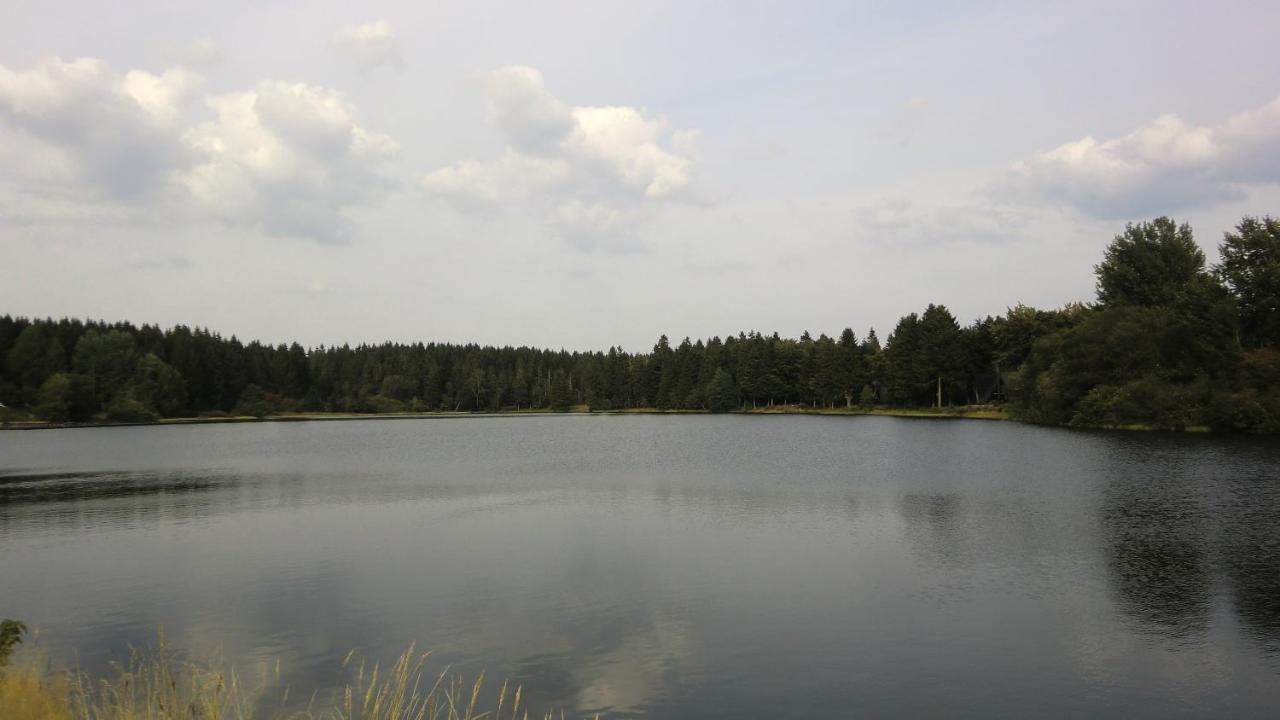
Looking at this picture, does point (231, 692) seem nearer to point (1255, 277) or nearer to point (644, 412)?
point (1255, 277)

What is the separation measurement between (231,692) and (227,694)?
47 cm

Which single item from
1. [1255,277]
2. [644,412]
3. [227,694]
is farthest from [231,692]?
[644,412]

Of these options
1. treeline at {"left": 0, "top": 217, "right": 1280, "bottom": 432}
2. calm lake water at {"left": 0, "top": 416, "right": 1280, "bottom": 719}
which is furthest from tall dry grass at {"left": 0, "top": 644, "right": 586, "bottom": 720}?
treeline at {"left": 0, "top": 217, "right": 1280, "bottom": 432}

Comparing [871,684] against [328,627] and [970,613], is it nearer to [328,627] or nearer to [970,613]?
[970,613]

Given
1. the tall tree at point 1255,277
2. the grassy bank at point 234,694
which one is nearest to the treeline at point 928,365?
the tall tree at point 1255,277

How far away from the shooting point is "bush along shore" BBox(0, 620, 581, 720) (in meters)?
11.3

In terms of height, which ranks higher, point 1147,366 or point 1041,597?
point 1147,366

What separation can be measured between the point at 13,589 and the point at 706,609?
19.6 meters

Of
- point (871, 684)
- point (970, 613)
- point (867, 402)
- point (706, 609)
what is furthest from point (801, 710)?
point (867, 402)

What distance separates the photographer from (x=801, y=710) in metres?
12.4

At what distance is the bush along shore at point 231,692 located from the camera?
37.0ft

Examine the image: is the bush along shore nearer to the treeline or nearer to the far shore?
the treeline

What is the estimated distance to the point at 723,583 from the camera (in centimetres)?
2023

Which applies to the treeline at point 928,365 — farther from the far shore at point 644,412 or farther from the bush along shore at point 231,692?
the bush along shore at point 231,692
